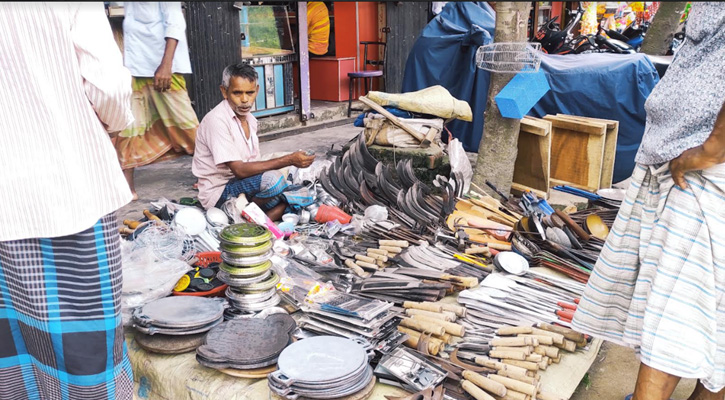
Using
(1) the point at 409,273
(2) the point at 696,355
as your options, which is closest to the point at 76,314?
(1) the point at 409,273

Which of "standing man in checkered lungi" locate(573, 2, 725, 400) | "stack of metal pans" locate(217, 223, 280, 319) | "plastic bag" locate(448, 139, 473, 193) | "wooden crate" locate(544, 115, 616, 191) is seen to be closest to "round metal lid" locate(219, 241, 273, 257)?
"stack of metal pans" locate(217, 223, 280, 319)

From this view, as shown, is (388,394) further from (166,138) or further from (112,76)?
(166,138)

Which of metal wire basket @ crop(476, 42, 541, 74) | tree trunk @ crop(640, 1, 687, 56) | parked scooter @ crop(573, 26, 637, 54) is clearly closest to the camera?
metal wire basket @ crop(476, 42, 541, 74)

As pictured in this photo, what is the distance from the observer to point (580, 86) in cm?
593

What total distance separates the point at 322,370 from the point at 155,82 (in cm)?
328

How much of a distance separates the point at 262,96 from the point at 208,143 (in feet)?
13.6

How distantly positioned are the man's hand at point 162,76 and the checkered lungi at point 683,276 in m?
3.68

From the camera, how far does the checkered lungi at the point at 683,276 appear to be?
6.34 ft

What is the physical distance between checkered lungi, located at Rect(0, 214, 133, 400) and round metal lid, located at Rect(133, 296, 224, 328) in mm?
466

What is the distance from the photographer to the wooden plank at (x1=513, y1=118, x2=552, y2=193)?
196 inches

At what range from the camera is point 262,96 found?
7.86 m

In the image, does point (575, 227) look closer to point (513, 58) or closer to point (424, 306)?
point (424, 306)

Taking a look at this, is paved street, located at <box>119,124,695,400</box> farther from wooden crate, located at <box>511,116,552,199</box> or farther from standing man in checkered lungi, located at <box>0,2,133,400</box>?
standing man in checkered lungi, located at <box>0,2,133,400</box>

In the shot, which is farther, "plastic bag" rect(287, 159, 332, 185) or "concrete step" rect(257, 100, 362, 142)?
"concrete step" rect(257, 100, 362, 142)
